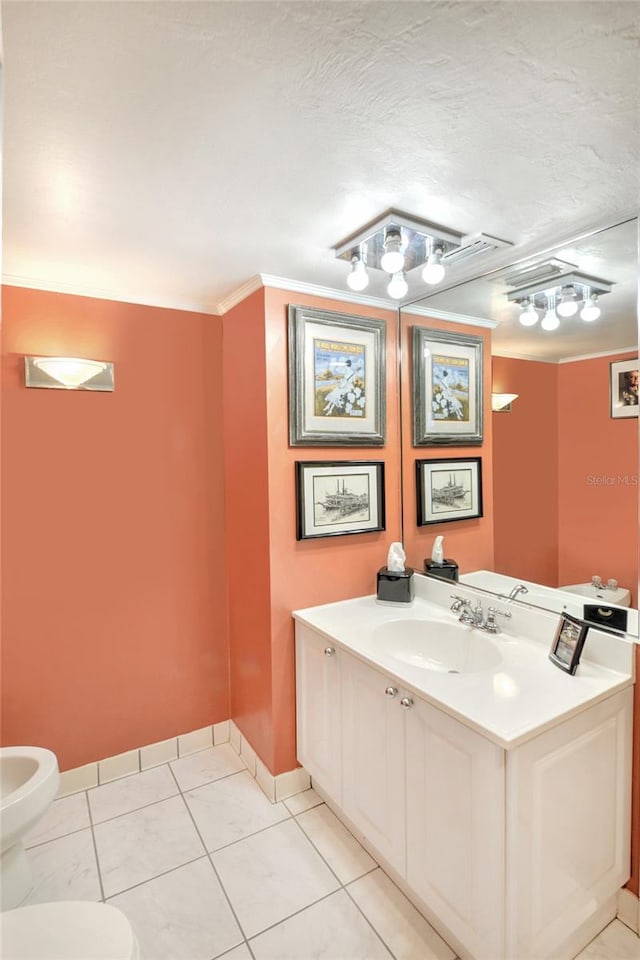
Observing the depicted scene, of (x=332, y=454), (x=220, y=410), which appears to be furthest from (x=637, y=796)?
Result: (x=220, y=410)

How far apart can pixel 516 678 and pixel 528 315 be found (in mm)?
1349

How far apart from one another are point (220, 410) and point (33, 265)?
0.99 meters

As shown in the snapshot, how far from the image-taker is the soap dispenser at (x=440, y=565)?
2209 millimetres

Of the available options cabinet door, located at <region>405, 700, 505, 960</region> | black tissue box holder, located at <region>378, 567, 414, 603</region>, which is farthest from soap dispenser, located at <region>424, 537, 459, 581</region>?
cabinet door, located at <region>405, 700, 505, 960</region>

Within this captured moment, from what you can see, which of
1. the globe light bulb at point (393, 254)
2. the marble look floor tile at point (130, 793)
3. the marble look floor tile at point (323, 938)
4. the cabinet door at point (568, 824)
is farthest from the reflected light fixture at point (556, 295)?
the marble look floor tile at point (130, 793)

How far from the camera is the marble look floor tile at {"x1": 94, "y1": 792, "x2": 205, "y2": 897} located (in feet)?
5.66

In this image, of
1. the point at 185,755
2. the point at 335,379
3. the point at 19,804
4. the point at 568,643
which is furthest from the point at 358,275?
the point at 185,755

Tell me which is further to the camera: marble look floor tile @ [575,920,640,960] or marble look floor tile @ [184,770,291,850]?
marble look floor tile @ [184,770,291,850]

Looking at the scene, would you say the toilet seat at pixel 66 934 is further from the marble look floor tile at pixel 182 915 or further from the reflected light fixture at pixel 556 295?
the reflected light fixture at pixel 556 295

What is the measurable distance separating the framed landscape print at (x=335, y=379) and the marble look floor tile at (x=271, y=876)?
5.26 ft

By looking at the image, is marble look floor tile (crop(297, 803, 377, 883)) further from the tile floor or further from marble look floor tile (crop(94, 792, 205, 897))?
marble look floor tile (crop(94, 792, 205, 897))

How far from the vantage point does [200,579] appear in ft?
8.09

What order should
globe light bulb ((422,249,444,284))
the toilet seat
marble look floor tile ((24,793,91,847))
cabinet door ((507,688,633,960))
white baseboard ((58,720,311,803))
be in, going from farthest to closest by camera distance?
white baseboard ((58,720,311,803)), marble look floor tile ((24,793,91,847)), globe light bulb ((422,249,444,284)), cabinet door ((507,688,633,960)), the toilet seat

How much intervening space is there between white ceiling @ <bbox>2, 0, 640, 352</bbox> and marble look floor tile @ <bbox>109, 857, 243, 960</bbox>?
228 cm
